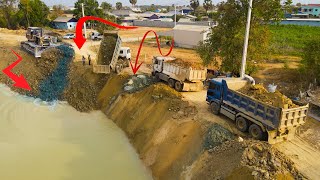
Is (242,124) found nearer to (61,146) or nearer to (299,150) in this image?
(299,150)

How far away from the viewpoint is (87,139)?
1973 centimetres

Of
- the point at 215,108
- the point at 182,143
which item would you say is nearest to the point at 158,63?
the point at 215,108

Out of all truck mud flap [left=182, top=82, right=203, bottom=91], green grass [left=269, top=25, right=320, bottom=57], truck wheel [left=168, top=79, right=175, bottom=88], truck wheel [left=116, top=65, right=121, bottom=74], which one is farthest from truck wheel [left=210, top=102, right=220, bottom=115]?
green grass [left=269, top=25, right=320, bottom=57]

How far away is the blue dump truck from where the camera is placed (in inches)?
539

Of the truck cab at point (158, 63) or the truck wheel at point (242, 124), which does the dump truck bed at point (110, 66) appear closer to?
the truck cab at point (158, 63)

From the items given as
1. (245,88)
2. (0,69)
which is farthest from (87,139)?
(0,69)

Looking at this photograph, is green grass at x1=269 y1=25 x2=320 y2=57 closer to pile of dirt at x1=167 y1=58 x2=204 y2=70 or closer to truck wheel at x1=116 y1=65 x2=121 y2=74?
pile of dirt at x1=167 y1=58 x2=204 y2=70

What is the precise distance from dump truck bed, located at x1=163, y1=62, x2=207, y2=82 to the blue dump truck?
12.0ft

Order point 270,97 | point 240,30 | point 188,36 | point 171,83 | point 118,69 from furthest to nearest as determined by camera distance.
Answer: point 188,36
point 118,69
point 171,83
point 240,30
point 270,97

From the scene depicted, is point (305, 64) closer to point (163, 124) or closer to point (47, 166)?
point (163, 124)

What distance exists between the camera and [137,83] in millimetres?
24094

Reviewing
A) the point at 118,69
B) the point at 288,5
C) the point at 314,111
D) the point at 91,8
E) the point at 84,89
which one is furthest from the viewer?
the point at 91,8

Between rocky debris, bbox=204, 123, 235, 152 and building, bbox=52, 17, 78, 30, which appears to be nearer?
rocky debris, bbox=204, 123, 235, 152

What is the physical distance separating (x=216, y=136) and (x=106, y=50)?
59.8ft
